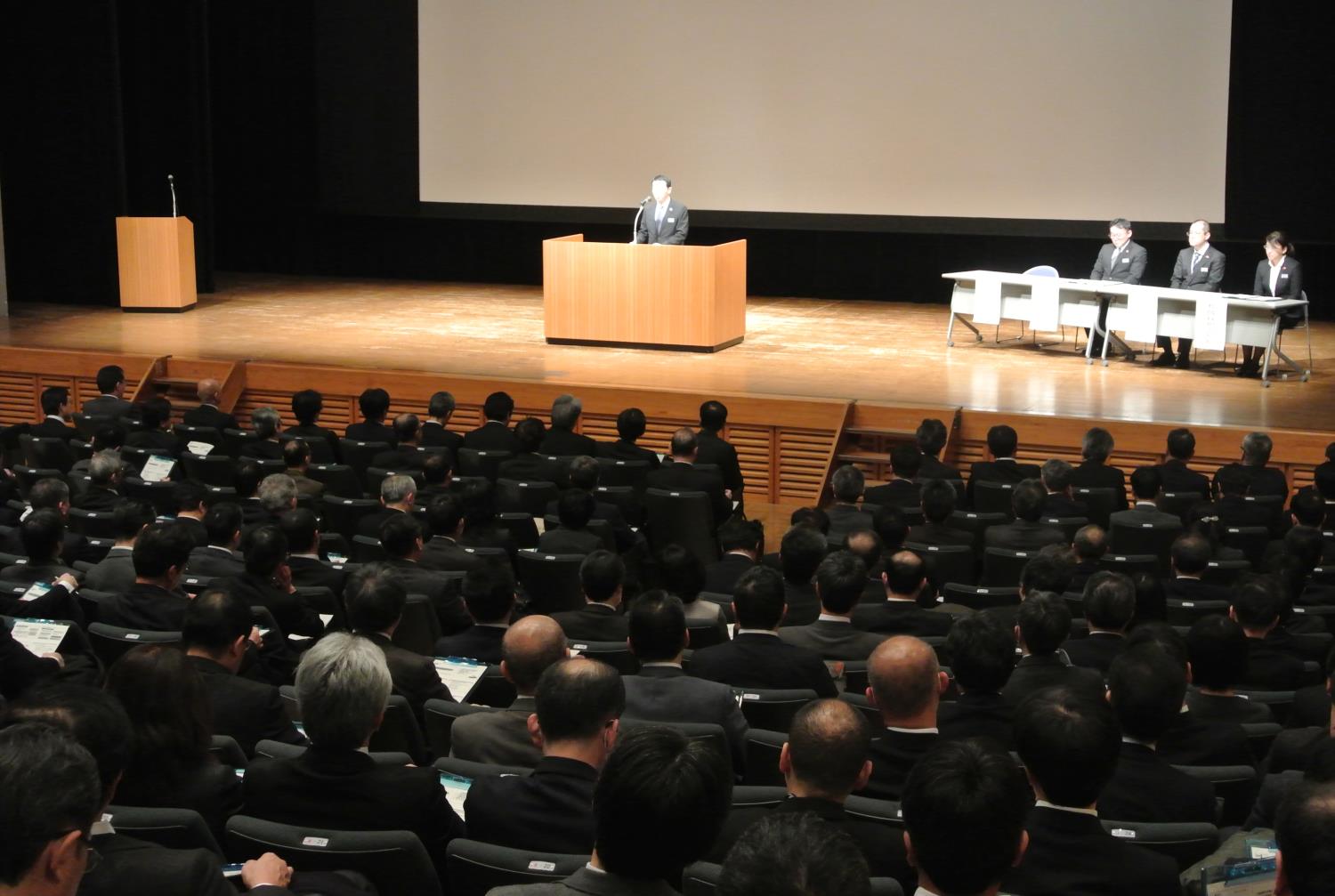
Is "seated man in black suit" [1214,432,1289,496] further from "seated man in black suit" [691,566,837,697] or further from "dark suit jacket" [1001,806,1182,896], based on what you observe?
"dark suit jacket" [1001,806,1182,896]

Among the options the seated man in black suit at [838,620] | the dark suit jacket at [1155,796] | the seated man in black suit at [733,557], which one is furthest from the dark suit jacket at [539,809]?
the seated man in black suit at [733,557]

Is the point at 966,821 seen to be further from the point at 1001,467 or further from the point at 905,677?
the point at 1001,467

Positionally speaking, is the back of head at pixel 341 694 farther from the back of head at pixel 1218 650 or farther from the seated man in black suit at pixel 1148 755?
the back of head at pixel 1218 650

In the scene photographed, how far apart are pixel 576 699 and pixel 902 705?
Result: 863 millimetres

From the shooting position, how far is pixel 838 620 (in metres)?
4.71

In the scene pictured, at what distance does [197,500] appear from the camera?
20.0 ft

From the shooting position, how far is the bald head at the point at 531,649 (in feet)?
12.2

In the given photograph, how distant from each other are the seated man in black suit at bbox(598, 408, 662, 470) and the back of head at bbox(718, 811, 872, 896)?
5.84m

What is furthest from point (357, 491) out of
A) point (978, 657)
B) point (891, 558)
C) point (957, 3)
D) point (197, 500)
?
point (957, 3)

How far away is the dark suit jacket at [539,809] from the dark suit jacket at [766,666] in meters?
1.25

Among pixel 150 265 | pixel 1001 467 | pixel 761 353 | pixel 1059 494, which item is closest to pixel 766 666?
pixel 1059 494

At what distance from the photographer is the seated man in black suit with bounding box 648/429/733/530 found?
7281 millimetres

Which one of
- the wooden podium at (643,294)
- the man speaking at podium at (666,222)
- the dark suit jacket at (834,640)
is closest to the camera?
the dark suit jacket at (834,640)

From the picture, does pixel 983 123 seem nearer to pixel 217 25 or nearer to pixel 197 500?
pixel 217 25
